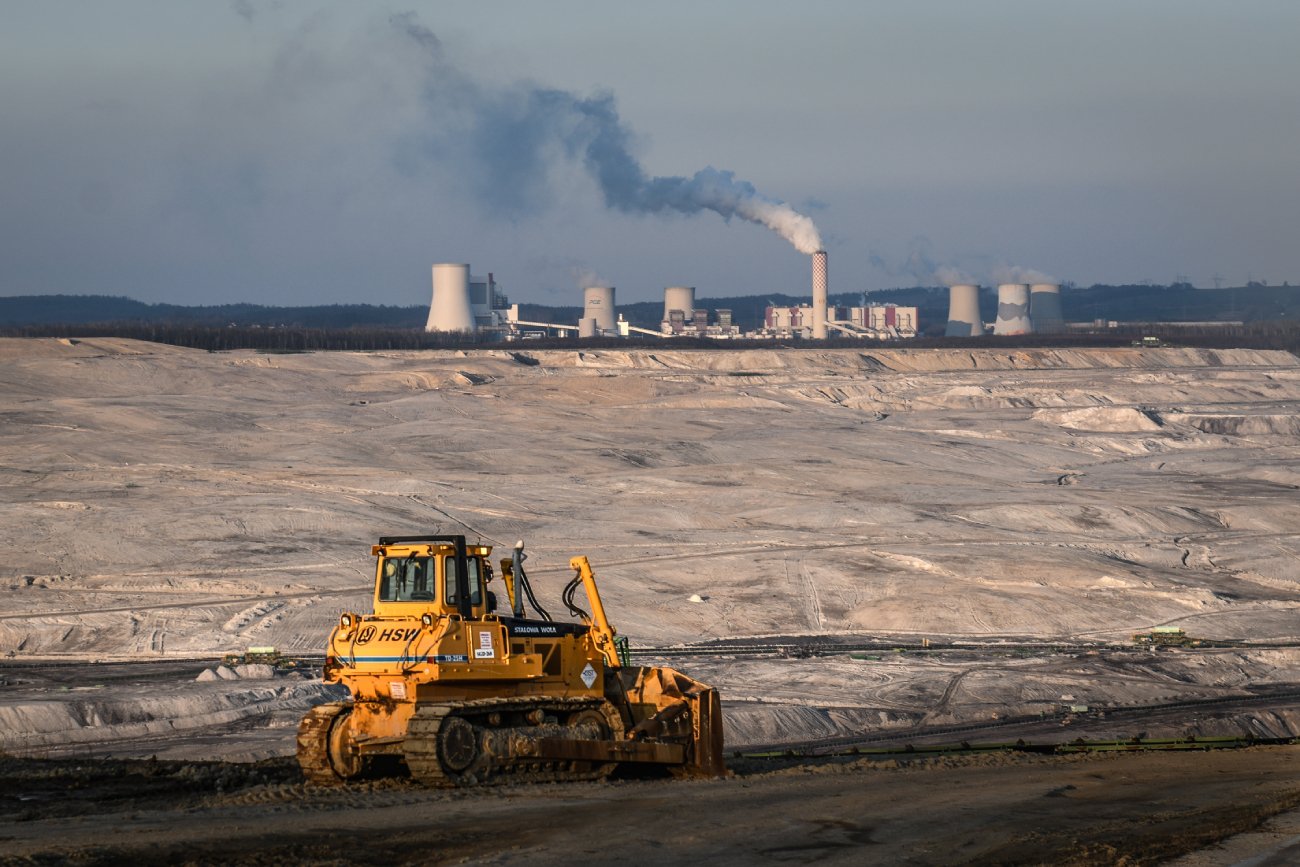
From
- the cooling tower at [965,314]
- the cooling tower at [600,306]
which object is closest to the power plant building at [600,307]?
the cooling tower at [600,306]

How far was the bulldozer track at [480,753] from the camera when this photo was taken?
14.6 metres

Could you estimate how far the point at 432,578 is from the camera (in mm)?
15273

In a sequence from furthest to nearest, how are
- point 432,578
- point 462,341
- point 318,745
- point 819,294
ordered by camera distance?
point 462,341
point 819,294
point 318,745
point 432,578

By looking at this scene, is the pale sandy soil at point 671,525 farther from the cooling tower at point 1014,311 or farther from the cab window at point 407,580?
the cooling tower at point 1014,311

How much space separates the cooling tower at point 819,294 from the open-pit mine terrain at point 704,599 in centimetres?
4118

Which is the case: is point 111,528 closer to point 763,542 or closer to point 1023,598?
point 763,542

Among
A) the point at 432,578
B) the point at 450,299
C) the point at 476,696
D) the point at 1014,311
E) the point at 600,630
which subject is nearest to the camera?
the point at 432,578

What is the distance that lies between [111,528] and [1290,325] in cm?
15735

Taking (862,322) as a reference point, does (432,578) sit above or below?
below

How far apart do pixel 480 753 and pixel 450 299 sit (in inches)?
4579

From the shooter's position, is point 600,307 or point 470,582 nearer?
point 470,582

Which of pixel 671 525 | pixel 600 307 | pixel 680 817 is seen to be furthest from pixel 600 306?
pixel 680 817

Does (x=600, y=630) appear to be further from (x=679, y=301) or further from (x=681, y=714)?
(x=679, y=301)

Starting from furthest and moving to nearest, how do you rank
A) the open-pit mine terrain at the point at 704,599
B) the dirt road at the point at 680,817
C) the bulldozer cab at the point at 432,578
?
the bulldozer cab at the point at 432,578, the open-pit mine terrain at the point at 704,599, the dirt road at the point at 680,817
